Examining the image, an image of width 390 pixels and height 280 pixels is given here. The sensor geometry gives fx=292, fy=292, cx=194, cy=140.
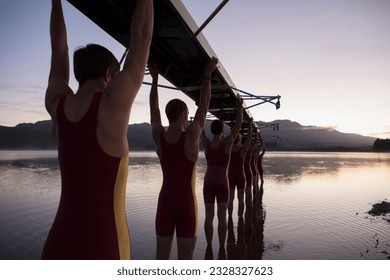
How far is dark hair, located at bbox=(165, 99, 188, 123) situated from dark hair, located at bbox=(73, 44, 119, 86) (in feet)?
5.14

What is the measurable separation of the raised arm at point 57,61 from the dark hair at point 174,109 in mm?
1457

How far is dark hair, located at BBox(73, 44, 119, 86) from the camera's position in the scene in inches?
54.7

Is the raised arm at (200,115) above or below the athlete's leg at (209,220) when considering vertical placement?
above

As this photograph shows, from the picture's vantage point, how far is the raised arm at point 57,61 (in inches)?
57.4

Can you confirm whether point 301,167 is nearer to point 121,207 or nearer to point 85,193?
point 121,207

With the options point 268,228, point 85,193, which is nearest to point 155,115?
point 85,193

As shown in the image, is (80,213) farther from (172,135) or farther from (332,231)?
(332,231)

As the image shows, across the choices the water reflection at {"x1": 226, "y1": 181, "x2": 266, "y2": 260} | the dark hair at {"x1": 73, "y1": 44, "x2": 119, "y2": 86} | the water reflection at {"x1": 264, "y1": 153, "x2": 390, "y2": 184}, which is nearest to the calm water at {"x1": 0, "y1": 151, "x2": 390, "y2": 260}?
the water reflection at {"x1": 226, "y1": 181, "x2": 266, "y2": 260}

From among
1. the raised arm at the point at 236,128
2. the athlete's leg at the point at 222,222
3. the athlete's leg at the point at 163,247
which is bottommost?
the athlete's leg at the point at 222,222

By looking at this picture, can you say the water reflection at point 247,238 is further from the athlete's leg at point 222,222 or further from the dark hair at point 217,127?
the dark hair at point 217,127

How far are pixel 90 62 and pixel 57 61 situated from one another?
308 millimetres

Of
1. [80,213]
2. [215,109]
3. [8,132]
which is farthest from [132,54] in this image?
[8,132]

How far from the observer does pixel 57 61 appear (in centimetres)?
157

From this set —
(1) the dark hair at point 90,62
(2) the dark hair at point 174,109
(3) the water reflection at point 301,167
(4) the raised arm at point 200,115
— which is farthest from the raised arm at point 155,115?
(3) the water reflection at point 301,167
